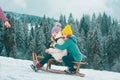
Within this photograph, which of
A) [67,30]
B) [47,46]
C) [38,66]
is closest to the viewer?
[38,66]

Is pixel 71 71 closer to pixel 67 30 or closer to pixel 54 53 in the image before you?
pixel 54 53

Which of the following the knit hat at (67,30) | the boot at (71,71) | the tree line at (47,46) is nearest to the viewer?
the boot at (71,71)

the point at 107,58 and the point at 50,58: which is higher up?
the point at 50,58

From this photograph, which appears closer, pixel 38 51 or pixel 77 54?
pixel 77 54

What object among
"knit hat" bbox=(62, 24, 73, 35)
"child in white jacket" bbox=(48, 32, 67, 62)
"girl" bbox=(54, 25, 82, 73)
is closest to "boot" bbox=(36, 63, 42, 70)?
"child in white jacket" bbox=(48, 32, 67, 62)

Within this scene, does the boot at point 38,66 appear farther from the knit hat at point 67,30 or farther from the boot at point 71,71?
the knit hat at point 67,30

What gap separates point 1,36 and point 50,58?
242 ft

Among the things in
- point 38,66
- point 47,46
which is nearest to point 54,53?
point 38,66

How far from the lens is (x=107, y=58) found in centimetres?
10100

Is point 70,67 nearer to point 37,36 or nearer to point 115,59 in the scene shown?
point 37,36

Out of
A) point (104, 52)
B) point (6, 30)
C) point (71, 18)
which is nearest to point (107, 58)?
point (104, 52)

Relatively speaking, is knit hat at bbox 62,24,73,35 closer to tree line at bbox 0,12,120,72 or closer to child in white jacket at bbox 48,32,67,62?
child in white jacket at bbox 48,32,67,62

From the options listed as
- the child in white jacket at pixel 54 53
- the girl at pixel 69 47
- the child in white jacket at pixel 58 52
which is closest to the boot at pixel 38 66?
the child in white jacket at pixel 54 53

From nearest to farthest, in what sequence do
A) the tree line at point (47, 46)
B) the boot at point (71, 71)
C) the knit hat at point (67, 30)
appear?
the boot at point (71, 71), the knit hat at point (67, 30), the tree line at point (47, 46)
